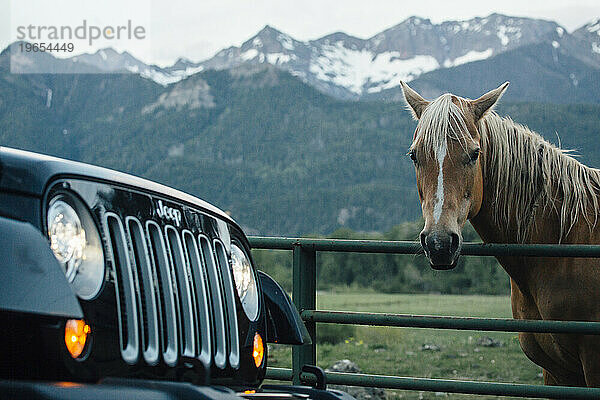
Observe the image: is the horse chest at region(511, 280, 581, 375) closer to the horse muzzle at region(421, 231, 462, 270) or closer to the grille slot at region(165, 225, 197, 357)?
the horse muzzle at region(421, 231, 462, 270)

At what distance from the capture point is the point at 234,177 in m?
117

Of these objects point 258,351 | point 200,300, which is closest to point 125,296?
point 200,300

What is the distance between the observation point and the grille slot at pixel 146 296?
65.0 inches

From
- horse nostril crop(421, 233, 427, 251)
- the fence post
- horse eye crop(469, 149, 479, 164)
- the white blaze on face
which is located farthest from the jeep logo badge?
horse eye crop(469, 149, 479, 164)

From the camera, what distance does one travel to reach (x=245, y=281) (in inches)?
89.0

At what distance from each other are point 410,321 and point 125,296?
2101 millimetres

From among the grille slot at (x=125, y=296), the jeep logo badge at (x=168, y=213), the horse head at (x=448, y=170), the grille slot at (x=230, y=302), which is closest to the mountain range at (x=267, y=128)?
the horse head at (x=448, y=170)

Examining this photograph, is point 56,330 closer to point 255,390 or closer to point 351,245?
point 255,390

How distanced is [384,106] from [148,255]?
412 ft

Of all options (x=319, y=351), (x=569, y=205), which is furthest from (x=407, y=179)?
(x=569, y=205)

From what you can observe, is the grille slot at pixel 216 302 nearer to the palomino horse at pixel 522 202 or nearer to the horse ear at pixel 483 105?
the palomino horse at pixel 522 202

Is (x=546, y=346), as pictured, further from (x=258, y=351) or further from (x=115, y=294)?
(x=115, y=294)

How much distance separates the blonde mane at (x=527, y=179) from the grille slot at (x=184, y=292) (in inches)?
76.8

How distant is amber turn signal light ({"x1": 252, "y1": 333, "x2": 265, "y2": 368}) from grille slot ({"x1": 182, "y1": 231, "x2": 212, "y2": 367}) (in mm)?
280
